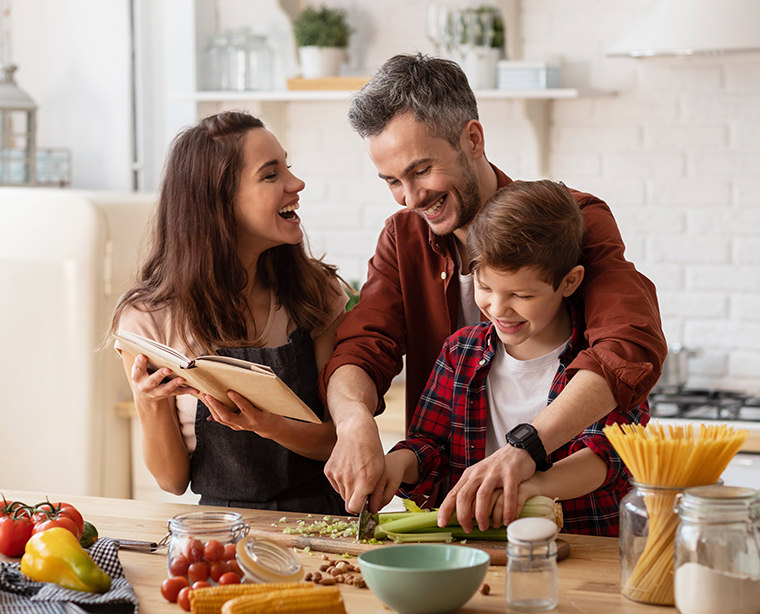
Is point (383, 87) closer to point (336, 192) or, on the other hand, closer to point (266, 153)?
point (266, 153)

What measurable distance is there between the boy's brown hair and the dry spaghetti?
1.75 feet

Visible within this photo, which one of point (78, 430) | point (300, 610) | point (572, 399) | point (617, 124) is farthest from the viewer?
point (617, 124)

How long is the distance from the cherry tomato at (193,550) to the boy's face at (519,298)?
28.0 inches

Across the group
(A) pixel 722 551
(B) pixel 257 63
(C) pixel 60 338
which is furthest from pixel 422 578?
(B) pixel 257 63

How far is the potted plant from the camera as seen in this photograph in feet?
12.3

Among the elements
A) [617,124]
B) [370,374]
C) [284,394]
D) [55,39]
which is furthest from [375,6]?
[284,394]

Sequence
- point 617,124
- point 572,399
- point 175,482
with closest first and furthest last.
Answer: point 572,399 → point 175,482 → point 617,124

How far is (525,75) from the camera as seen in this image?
350 cm

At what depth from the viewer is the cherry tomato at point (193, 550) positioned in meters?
1.57

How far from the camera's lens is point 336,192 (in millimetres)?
4020

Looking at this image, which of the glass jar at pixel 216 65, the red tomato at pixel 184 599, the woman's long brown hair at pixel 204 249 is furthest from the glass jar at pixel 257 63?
the red tomato at pixel 184 599

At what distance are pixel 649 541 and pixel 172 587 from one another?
687mm

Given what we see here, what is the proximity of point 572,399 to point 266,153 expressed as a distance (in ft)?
3.13

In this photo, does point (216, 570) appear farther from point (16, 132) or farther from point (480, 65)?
point (16, 132)
